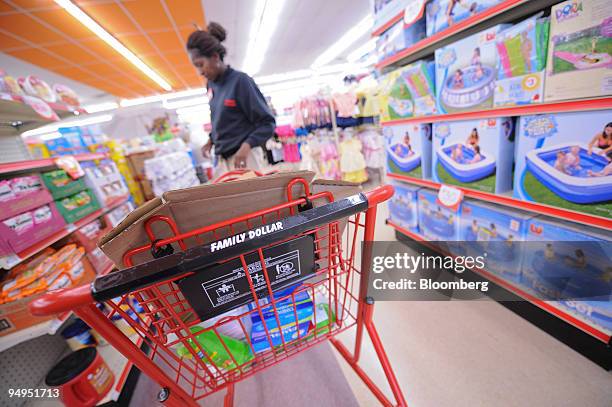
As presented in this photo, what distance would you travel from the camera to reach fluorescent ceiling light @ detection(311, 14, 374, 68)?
665 centimetres

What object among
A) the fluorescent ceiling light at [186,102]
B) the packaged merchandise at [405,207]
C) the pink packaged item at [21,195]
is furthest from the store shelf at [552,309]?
the fluorescent ceiling light at [186,102]

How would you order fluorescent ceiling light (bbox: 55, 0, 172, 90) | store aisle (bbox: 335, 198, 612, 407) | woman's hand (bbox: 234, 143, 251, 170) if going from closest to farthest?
store aisle (bbox: 335, 198, 612, 407)
woman's hand (bbox: 234, 143, 251, 170)
fluorescent ceiling light (bbox: 55, 0, 172, 90)

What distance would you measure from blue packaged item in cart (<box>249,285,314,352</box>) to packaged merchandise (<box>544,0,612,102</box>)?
1202 millimetres

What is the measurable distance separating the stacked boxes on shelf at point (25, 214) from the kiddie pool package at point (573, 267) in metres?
2.36

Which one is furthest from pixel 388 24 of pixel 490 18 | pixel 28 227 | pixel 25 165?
pixel 28 227

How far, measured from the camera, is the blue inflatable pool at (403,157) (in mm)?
1664

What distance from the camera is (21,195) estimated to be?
3.77ft

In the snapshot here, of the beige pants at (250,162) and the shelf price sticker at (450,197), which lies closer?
the shelf price sticker at (450,197)

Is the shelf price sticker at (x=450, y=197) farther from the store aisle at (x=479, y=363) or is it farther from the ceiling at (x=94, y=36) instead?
the ceiling at (x=94, y=36)

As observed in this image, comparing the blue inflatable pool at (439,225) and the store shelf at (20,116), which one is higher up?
the store shelf at (20,116)

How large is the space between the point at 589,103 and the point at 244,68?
9.44 metres

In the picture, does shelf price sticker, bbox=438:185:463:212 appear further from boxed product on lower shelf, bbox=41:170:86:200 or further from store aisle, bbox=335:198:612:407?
boxed product on lower shelf, bbox=41:170:86:200

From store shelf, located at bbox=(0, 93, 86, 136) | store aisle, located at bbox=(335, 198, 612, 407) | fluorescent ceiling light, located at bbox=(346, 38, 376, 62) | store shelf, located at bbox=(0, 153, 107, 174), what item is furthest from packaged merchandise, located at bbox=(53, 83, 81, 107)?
fluorescent ceiling light, located at bbox=(346, 38, 376, 62)

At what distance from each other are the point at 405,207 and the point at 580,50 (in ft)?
3.91
